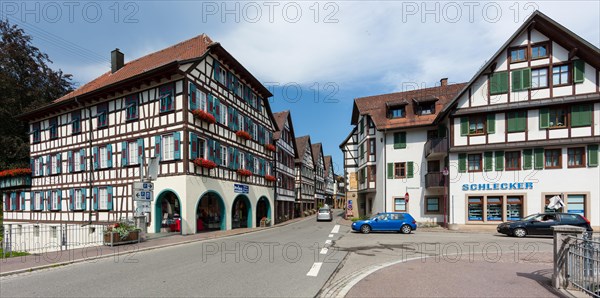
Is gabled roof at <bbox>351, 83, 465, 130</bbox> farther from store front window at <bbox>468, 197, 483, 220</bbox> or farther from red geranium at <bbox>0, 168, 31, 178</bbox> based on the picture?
red geranium at <bbox>0, 168, 31, 178</bbox>

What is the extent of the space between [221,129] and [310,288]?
1793 centimetres

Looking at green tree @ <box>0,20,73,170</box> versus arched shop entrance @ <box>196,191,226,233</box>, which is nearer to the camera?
arched shop entrance @ <box>196,191,226,233</box>

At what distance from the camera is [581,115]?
2259 centimetres

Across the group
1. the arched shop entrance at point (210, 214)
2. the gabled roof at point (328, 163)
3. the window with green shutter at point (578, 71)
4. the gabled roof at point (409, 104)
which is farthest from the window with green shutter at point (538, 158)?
the gabled roof at point (328, 163)

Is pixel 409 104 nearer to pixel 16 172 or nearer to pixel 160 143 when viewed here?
pixel 160 143

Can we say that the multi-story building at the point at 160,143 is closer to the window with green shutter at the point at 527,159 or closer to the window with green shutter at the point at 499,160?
the window with green shutter at the point at 499,160

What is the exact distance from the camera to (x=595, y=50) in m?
21.6

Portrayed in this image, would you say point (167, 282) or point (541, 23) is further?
point (541, 23)

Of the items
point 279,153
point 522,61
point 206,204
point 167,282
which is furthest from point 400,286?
point 279,153

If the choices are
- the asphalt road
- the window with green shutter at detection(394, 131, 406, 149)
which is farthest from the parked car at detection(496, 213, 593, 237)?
the asphalt road

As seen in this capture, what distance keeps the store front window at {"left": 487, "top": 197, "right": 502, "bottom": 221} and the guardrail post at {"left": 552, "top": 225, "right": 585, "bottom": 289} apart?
64.0ft

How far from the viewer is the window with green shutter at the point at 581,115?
22.5m

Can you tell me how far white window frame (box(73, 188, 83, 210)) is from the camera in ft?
80.2

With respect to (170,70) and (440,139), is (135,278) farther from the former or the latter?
(440,139)
